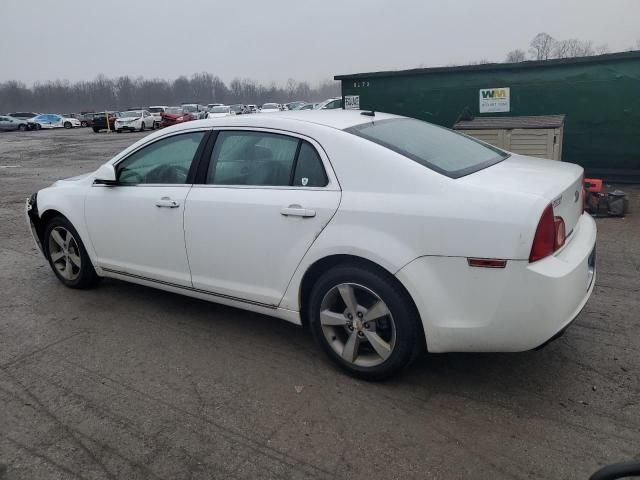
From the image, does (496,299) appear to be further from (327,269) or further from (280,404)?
(280,404)

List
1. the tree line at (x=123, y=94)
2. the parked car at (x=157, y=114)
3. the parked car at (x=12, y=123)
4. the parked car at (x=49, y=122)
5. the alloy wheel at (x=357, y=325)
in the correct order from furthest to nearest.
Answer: the tree line at (x=123, y=94) → the parked car at (x=49, y=122) → the parked car at (x=12, y=123) → the parked car at (x=157, y=114) → the alloy wheel at (x=357, y=325)

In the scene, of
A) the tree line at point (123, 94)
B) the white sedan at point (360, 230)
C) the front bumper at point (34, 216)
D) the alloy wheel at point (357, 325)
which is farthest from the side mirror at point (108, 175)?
the tree line at point (123, 94)

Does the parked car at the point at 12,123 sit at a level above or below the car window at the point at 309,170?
above

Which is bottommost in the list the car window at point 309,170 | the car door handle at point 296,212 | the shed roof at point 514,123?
the car door handle at point 296,212

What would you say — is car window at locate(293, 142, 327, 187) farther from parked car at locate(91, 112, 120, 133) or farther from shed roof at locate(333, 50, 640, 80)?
parked car at locate(91, 112, 120, 133)

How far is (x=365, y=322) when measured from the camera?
2.98m

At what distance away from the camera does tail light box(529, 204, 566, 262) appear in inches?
98.8

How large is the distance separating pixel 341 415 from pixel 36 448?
1532mm

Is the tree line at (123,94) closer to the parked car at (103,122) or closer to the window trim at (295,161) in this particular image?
the parked car at (103,122)

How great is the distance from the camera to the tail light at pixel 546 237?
2510 millimetres

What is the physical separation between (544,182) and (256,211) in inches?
65.3

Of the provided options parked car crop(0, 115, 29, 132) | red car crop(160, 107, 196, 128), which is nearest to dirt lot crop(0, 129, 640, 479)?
red car crop(160, 107, 196, 128)

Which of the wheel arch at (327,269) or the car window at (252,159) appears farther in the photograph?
the car window at (252,159)

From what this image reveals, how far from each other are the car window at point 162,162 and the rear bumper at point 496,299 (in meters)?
1.88
